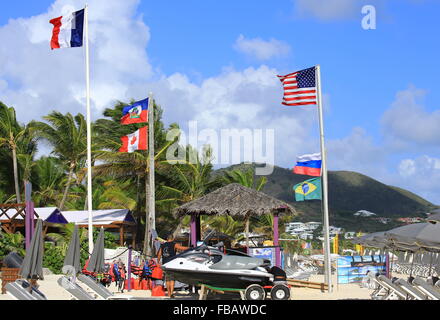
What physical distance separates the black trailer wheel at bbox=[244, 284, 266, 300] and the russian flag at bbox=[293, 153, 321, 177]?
5.58m

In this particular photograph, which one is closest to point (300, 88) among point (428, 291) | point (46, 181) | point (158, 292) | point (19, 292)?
point (158, 292)

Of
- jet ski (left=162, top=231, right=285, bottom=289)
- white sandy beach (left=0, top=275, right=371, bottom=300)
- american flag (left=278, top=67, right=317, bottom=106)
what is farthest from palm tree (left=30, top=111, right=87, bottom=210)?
jet ski (left=162, top=231, right=285, bottom=289)

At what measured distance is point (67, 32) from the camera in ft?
79.3

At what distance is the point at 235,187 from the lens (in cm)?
2270

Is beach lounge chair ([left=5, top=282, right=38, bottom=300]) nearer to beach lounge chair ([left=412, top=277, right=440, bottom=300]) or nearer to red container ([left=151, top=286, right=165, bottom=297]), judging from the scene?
red container ([left=151, top=286, right=165, bottom=297])

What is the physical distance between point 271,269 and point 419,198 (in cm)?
13919

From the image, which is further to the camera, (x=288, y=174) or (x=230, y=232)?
(x=288, y=174)

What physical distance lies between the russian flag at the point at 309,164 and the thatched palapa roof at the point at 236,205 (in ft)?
5.44

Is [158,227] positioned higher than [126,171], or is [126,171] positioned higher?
[126,171]

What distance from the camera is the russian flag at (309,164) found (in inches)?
794
